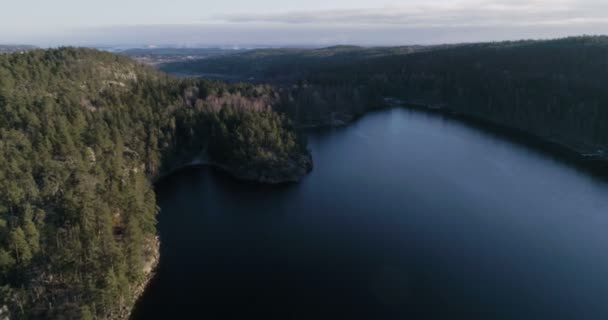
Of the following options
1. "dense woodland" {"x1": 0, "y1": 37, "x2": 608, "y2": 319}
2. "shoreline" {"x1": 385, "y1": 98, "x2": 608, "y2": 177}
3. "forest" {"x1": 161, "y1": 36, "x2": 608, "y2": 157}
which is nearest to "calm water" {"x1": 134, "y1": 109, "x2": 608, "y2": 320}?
"shoreline" {"x1": 385, "y1": 98, "x2": 608, "y2": 177}

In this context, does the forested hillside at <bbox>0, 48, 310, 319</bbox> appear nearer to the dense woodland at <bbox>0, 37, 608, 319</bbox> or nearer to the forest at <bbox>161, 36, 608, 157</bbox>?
the dense woodland at <bbox>0, 37, 608, 319</bbox>

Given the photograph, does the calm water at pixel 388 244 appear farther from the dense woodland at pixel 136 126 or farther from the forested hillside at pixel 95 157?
the dense woodland at pixel 136 126

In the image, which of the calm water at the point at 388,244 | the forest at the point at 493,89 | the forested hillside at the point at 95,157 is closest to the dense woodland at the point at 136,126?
the forested hillside at the point at 95,157

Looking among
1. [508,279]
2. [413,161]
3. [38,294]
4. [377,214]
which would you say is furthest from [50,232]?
[413,161]

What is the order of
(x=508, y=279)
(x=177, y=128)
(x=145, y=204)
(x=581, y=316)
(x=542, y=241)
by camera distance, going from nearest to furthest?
1. (x=581, y=316)
2. (x=508, y=279)
3. (x=145, y=204)
4. (x=542, y=241)
5. (x=177, y=128)

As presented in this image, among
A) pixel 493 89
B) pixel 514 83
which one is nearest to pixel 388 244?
pixel 514 83

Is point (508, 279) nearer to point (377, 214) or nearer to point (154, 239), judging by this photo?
point (377, 214)

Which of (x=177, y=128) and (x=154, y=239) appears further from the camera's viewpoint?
(x=177, y=128)

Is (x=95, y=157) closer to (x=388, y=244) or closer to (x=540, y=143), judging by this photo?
(x=388, y=244)
